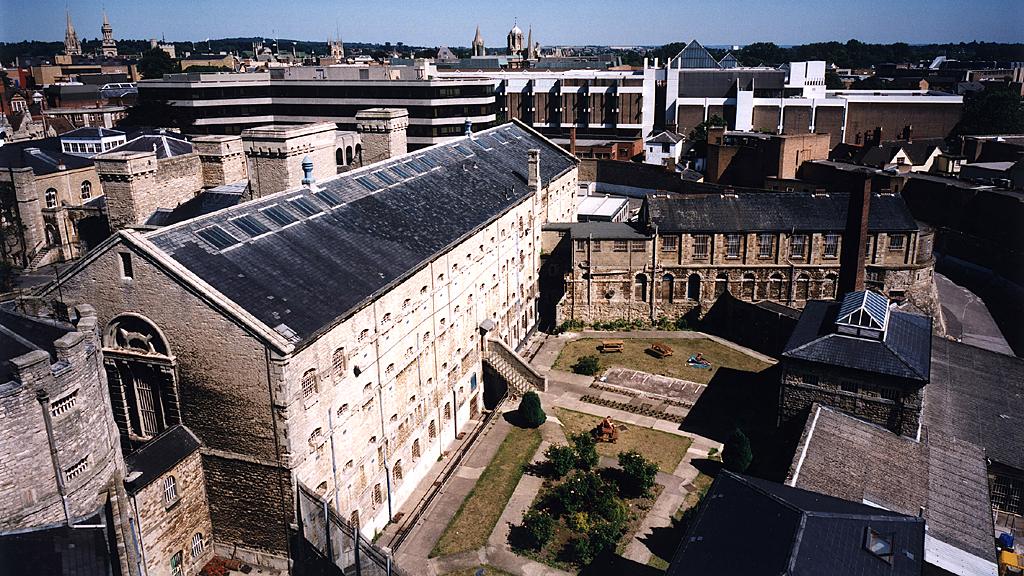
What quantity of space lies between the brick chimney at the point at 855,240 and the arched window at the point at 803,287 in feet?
8.79

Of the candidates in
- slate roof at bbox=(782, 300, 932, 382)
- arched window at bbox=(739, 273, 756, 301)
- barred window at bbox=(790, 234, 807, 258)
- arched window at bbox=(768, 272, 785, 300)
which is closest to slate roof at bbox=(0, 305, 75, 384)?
slate roof at bbox=(782, 300, 932, 382)

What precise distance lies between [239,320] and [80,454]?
7269 mm

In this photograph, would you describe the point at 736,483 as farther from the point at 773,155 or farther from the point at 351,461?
the point at 773,155

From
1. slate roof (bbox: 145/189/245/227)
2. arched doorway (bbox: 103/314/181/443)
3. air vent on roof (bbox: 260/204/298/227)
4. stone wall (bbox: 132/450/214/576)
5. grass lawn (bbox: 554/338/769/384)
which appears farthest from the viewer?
grass lawn (bbox: 554/338/769/384)

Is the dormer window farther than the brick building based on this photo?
No

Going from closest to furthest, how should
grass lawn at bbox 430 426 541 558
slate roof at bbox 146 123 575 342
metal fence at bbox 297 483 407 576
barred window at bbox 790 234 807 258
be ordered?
metal fence at bbox 297 483 407 576
slate roof at bbox 146 123 575 342
grass lawn at bbox 430 426 541 558
barred window at bbox 790 234 807 258

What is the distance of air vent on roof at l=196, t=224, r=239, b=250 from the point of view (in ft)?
102

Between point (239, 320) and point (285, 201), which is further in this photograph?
point (285, 201)

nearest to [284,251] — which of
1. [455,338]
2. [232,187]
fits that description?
[455,338]

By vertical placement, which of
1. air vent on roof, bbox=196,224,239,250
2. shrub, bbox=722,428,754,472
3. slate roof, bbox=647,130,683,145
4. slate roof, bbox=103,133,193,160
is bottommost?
shrub, bbox=722,428,754,472

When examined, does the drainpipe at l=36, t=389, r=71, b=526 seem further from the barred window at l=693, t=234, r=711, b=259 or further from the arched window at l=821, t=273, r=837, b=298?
the arched window at l=821, t=273, r=837, b=298

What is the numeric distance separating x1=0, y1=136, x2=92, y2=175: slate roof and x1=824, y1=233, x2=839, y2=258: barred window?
2990 inches

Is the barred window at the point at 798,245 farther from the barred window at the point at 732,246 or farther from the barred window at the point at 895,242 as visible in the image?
the barred window at the point at 895,242

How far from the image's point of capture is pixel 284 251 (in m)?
33.4
